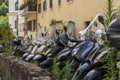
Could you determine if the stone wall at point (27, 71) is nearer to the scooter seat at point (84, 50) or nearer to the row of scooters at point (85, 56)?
the row of scooters at point (85, 56)

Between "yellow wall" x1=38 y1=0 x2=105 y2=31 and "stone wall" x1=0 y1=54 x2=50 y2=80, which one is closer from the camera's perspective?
"stone wall" x1=0 y1=54 x2=50 y2=80

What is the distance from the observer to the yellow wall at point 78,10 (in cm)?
1895

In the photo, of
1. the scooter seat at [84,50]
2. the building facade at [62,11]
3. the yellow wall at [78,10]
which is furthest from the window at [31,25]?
the scooter seat at [84,50]

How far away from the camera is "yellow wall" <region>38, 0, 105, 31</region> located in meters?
19.0

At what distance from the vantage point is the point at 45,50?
11.3 meters

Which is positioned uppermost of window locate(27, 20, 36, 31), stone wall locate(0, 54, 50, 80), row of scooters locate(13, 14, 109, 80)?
row of scooters locate(13, 14, 109, 80)

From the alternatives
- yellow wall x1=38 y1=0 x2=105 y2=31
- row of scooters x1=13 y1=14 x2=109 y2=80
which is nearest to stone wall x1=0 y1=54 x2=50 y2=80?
row of scooters x1=13 y1=14 x2=109 y2=80

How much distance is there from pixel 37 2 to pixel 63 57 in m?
31.1

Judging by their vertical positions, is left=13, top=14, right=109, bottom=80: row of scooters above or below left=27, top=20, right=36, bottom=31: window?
above

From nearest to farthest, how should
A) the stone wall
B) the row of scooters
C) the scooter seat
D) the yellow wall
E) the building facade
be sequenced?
the row of scooters
the scooter seat
the stone wall
the yellow wall
the building facade

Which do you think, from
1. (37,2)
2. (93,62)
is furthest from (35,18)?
(93,62)

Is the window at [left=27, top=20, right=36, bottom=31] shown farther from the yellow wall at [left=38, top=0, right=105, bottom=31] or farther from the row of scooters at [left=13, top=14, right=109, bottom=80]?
the row of scooters at [left=13, top=14, right=109, bottom=80]

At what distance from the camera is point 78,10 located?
22.4m

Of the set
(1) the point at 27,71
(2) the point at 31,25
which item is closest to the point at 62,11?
(2) the point at 31,25
